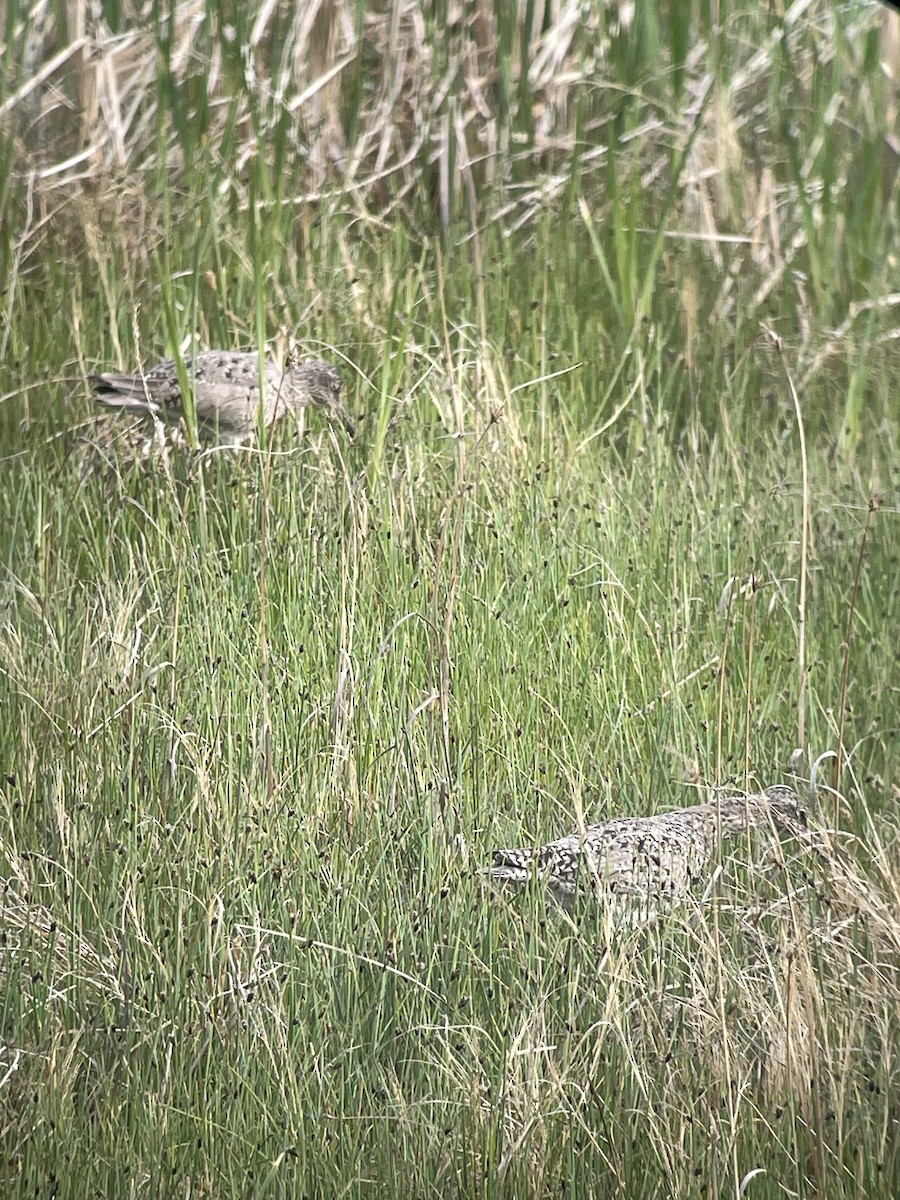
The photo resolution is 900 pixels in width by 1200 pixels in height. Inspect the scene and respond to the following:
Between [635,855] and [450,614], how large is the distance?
715 mm

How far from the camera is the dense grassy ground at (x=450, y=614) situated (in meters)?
2.25

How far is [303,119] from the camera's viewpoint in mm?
5801

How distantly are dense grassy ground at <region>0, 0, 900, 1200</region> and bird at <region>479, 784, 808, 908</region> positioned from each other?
76 millimetres

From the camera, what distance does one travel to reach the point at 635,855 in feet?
8.33

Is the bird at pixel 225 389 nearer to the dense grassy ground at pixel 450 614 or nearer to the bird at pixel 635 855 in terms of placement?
the dense grassy ground at pixel 450 614

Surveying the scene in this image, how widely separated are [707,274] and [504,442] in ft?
5.61

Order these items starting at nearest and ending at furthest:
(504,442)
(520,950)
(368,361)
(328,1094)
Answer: (328,1094), (520,950), (504,442), (368,361)

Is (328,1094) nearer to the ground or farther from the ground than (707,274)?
nearer to the ground

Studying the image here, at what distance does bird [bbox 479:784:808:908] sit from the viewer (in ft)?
8.50

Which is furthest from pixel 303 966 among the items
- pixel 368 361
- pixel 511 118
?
pixel 511 118

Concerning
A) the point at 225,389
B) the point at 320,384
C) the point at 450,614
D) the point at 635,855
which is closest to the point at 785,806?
the point at 635,855

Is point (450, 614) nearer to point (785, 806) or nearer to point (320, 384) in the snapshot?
point (785, 806)

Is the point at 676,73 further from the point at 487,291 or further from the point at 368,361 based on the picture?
the point at 368,361

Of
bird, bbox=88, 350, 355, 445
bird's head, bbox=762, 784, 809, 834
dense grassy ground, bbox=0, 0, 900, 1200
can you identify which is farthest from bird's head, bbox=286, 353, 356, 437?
bird's head, bbox=762, 784, 809, 834
